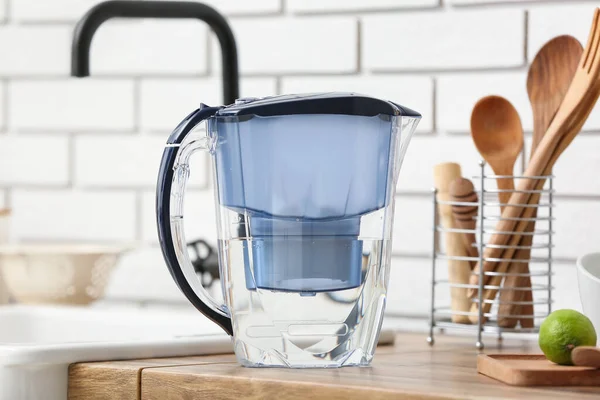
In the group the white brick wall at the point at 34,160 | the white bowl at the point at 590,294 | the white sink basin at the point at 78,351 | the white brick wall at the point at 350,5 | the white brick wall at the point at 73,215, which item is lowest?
the white sink basin at the point at 78,351

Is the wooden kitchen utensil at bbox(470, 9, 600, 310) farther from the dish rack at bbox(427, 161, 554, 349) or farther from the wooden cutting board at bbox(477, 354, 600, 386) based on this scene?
the wooden cutting board at bbox(477, 354, 600, 386)

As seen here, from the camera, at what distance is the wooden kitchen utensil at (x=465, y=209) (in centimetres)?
116

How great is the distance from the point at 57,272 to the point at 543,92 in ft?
2.38

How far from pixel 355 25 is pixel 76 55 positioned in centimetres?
46

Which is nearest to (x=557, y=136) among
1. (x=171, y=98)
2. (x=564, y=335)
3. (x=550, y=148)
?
(x=550, y=148)

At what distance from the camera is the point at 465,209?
46.1 inches

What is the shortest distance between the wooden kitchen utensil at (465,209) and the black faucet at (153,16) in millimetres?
346

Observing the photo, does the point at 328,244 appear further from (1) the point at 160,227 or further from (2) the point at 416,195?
(2) the point at 416,195

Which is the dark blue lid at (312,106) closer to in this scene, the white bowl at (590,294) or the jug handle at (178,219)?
the jug handle at (178,219)

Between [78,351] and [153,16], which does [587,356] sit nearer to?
[78,351]

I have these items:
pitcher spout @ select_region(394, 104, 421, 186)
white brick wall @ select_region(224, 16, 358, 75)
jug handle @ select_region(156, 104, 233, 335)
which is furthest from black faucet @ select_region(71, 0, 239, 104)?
pitcher spout @ select_region(394, 104, 421, 186)

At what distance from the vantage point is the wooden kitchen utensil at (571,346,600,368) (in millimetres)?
817

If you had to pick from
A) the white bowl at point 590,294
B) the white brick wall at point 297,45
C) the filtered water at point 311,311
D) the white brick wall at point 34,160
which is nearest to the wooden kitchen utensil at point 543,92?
the white bowl at point 590,294

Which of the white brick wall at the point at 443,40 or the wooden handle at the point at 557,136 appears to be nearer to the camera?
the wooden handle at the point at 557,136
